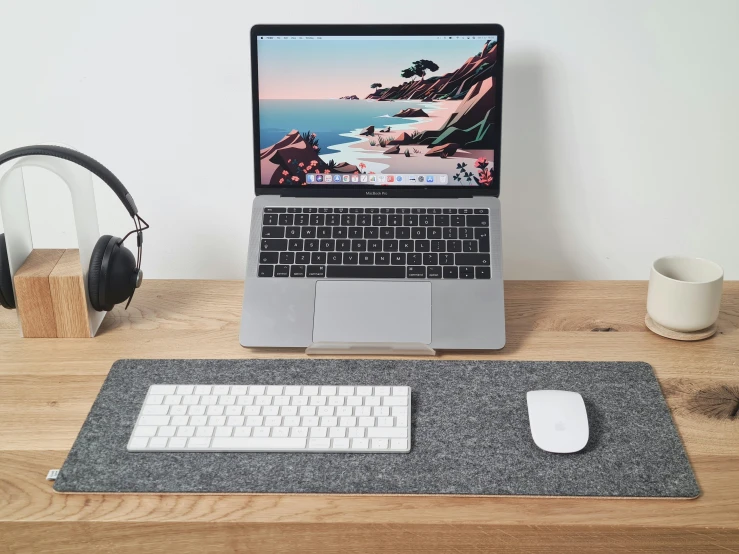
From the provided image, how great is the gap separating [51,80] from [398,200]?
0.53m

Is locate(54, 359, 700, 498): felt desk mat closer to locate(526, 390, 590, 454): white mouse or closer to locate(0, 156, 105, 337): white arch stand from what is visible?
locate(526, 390, 590, 454): white mouse

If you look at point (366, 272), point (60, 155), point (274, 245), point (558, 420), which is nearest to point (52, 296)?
point (60, 155)

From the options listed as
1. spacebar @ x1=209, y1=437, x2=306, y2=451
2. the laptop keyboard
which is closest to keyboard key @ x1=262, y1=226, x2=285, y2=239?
the laptop keyboard

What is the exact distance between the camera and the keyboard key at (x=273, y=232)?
1.02m

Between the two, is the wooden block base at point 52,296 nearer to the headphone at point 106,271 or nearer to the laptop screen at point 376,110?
the headphone at point 106,271

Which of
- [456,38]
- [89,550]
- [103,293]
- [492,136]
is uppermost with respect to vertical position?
[456,38]

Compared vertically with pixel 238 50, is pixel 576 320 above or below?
below

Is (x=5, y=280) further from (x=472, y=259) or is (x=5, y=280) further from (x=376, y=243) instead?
(x=472, y=259)

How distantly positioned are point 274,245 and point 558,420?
0.43 m

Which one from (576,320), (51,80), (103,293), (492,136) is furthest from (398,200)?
(51,80)

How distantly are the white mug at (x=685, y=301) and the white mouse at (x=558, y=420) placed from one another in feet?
0.71

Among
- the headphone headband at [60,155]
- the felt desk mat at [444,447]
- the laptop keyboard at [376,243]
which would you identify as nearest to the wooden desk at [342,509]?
the felt desk mat at [444,447]

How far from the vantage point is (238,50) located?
109 centimetres

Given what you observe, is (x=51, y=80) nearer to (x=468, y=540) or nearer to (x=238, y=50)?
(x=238, y=50)
